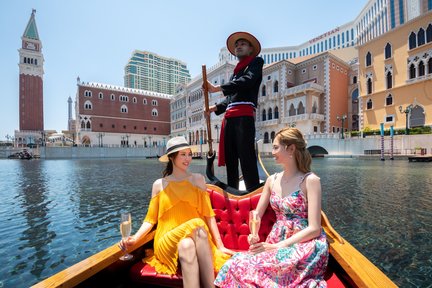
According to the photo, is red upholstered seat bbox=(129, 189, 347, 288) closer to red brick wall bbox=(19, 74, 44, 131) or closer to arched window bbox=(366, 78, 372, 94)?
arched window bbox=(366, 78, 372, 94)

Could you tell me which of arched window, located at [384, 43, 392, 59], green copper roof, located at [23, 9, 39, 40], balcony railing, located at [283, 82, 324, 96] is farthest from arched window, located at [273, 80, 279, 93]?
green copper roof, located at [23, 9, 39, 40]

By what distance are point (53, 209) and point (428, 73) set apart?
3478 centimetres

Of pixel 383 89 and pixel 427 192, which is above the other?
pixel 383 89

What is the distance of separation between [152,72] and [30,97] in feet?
172

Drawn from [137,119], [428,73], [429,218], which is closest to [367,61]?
[428,73]

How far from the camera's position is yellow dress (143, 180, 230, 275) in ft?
6.75

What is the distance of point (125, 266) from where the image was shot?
7.46 feet

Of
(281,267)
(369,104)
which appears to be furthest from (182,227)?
(369,104)

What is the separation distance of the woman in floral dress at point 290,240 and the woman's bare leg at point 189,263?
0.66ft

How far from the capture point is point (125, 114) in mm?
56844

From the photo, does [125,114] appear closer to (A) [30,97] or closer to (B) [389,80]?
(A) [30,97]

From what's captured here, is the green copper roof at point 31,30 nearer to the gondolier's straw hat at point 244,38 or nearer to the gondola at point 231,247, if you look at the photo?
the gondolier's straw hat at point 244,38

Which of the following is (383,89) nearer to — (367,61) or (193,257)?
(367,61)

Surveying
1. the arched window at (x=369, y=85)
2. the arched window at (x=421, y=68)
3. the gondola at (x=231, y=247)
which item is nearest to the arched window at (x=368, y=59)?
the arched window at (x=369, y=85)
